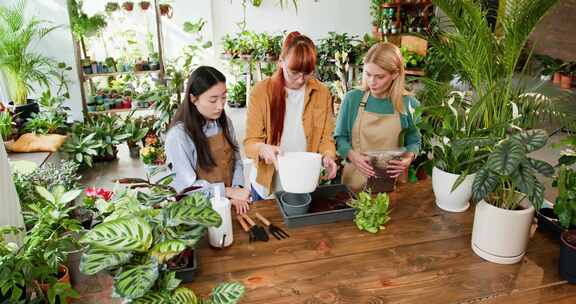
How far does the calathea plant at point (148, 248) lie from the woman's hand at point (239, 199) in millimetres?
518

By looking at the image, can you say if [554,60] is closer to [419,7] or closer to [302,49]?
[419,7]

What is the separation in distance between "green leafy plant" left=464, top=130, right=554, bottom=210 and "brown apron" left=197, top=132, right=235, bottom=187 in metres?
1.09

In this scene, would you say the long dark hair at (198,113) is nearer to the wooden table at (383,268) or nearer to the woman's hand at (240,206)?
the woman's hand at (240,206)

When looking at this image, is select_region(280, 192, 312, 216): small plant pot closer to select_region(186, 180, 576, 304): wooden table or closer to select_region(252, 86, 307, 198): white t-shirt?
select_region(186, 180, 576, 304): wooden table

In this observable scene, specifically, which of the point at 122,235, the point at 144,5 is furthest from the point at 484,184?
the point at 144,5

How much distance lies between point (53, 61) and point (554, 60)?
234 inches

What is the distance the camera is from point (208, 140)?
1.87m

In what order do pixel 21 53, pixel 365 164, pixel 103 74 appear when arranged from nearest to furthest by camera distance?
pixel 365 164 → pixel 21 53 → pixel 103 74

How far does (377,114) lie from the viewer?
2.12 metres

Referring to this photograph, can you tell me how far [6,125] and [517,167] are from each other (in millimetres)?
4206

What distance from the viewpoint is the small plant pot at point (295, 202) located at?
1.55 metres

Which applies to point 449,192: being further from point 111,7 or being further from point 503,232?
point 111,7

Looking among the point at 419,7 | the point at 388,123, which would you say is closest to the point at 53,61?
the point at 388,123

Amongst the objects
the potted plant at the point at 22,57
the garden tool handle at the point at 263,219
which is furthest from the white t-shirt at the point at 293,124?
the potted plant at the point at 22,57
